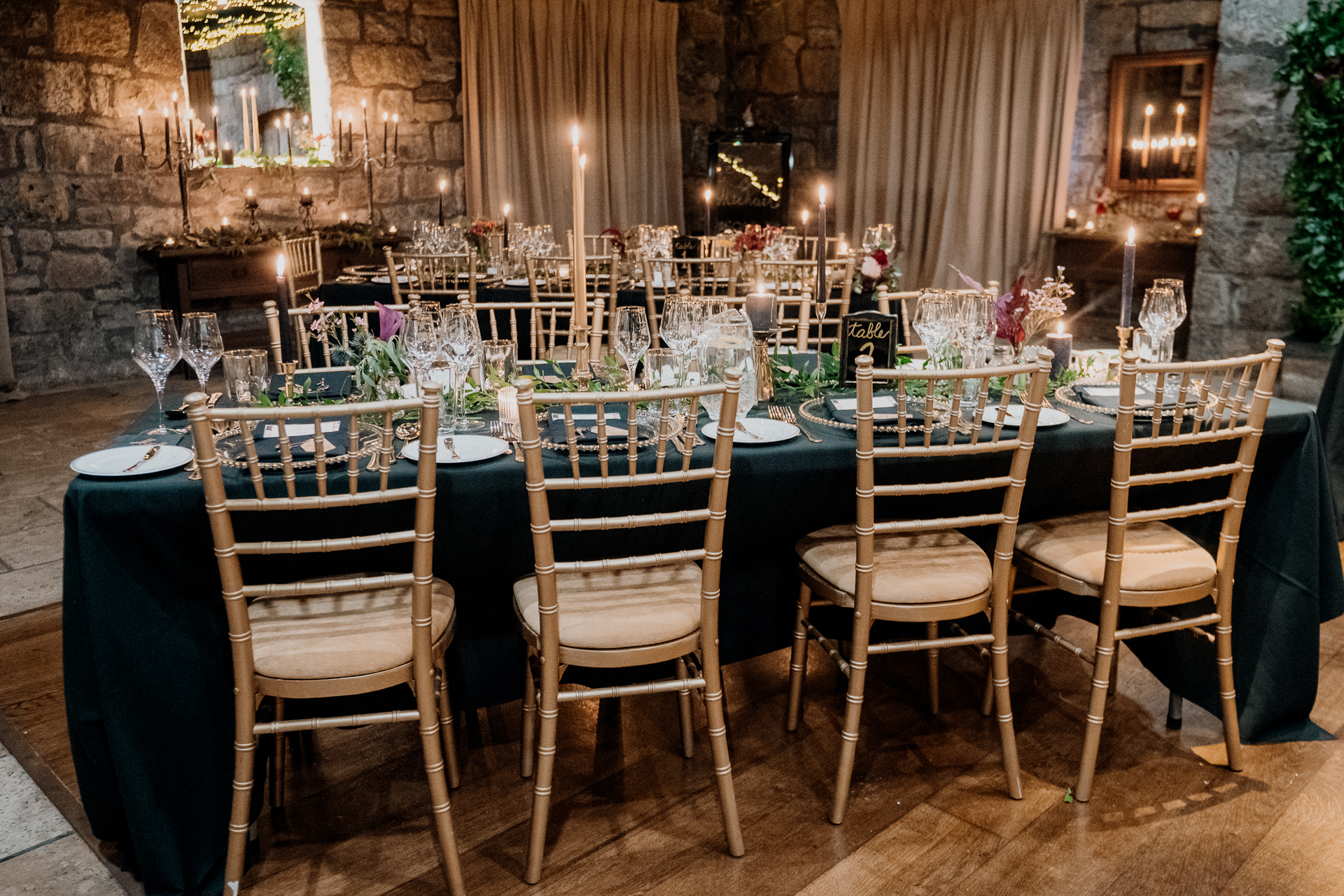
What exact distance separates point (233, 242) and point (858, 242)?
4854mm

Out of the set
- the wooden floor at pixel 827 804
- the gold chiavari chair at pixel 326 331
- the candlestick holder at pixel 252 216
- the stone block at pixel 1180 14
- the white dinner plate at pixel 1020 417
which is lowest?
the wooden floor at pixel 827 804

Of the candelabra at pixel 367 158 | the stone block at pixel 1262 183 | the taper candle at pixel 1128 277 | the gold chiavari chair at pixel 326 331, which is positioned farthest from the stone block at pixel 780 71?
the taper candle at pixel 1128 277

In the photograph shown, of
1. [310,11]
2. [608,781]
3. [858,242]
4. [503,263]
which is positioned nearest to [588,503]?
[608,781]

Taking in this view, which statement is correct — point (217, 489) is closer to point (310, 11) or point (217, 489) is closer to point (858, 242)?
point (310, 11)

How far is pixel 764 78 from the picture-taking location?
8859mm

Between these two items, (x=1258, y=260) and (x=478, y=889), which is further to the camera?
(x=1258, y=260)

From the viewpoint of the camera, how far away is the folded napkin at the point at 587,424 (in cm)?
208

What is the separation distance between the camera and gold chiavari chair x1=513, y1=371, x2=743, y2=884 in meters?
1.76

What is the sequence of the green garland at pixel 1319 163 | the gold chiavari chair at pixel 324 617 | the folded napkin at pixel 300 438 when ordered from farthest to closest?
the green garland at pixel 1319 163, the folded napkin at pixel 300 438, the gold chiavari chair at pixel 324 617

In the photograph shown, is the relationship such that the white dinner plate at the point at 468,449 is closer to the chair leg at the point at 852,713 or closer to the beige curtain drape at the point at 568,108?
the chair leg at the point at 852,713

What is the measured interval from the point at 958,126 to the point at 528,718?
267 inches

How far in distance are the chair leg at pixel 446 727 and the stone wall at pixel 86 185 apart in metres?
4.97

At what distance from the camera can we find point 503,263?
511cm

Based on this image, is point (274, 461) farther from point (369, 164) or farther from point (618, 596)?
point (369, 164)
